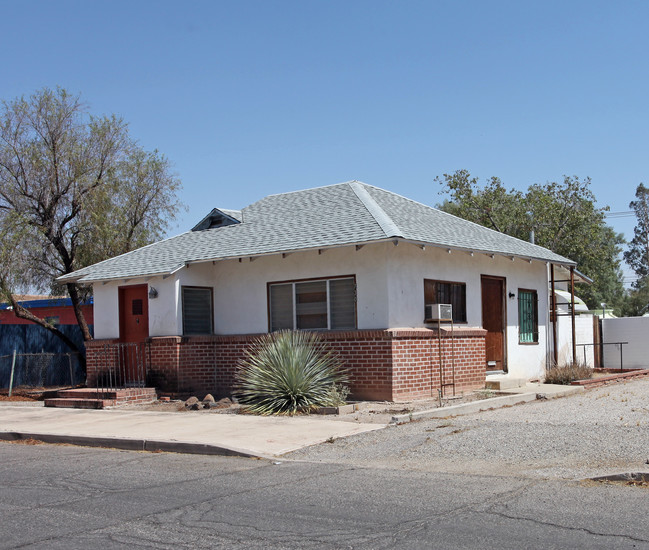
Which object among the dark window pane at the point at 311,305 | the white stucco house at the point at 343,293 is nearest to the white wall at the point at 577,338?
the white stucco house at the point at 343,293

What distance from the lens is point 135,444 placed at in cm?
1095

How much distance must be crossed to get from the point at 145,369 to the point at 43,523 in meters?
11.1

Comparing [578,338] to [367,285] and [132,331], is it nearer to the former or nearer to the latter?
[367,285]

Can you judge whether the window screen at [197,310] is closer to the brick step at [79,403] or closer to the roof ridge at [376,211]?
the brick step at [79,403]

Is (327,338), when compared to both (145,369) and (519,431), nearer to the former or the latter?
(145,369)

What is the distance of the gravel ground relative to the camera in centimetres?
854

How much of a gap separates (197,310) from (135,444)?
706cm

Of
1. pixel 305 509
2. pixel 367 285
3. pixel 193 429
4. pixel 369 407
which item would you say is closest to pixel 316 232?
pixel 367 285

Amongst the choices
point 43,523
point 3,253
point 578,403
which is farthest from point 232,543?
point 3,253

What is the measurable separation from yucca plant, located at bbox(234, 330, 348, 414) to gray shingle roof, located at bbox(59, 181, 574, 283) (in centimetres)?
235

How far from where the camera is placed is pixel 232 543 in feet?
19.3

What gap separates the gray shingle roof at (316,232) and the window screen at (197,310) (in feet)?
2.81

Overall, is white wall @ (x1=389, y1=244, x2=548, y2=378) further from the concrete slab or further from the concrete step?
the concrete slab

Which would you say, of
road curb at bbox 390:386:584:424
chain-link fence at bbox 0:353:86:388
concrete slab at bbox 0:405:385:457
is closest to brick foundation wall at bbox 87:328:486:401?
road curb at bbox 390:386:584:424
